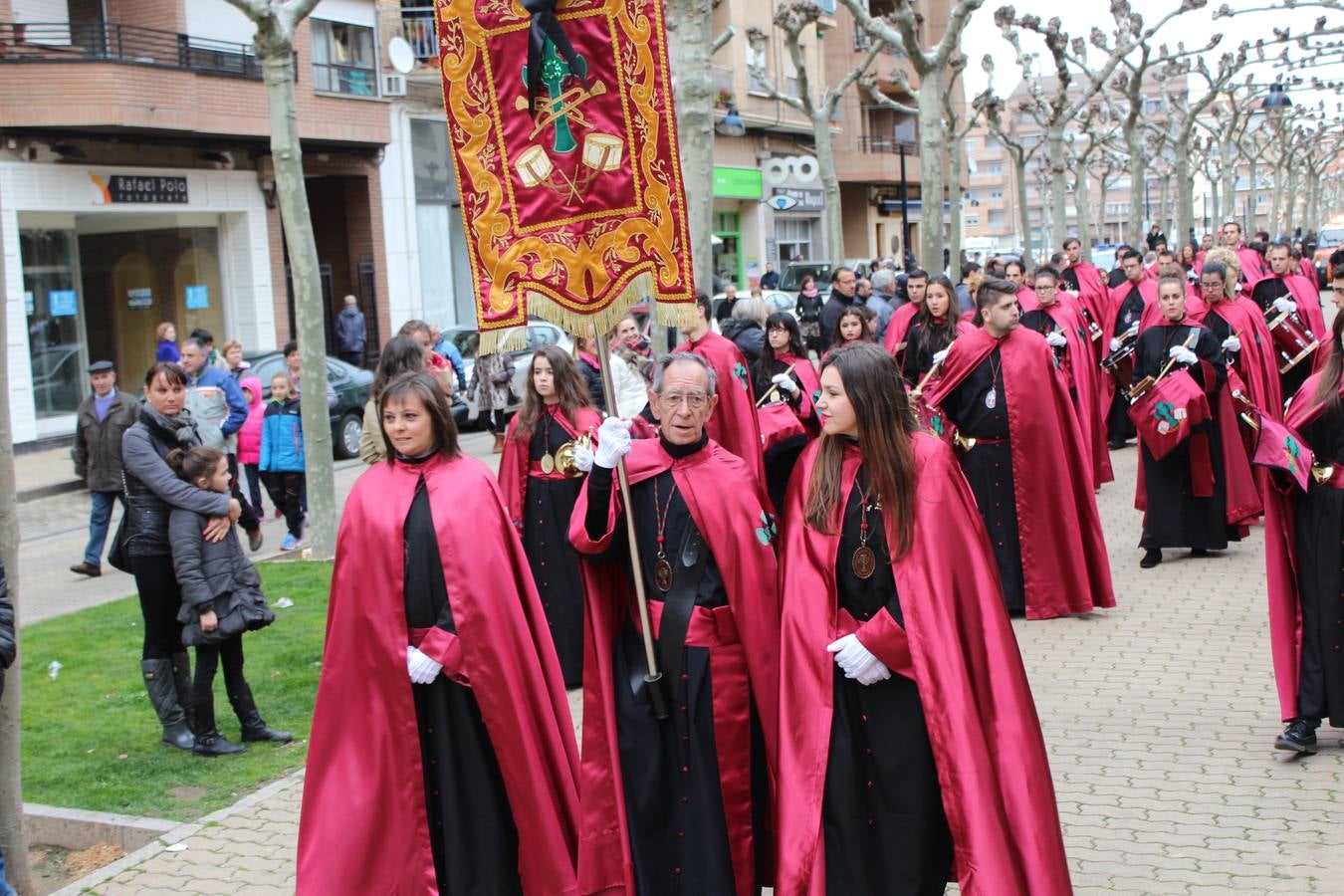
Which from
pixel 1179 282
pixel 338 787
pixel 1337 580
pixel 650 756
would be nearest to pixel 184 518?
pixel 338 787

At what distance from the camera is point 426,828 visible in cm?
524

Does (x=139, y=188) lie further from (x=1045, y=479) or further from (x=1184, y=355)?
(x=1045, y=479)

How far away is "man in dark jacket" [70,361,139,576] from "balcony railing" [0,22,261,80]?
11.4 m

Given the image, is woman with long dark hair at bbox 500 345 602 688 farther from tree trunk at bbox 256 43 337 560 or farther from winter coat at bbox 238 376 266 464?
winter coat at bbox 238 376 266 464

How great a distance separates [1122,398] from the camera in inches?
669

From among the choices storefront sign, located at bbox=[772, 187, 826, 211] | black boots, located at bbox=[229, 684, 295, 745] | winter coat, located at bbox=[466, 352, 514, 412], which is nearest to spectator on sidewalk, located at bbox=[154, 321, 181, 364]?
winter coat, located at bbox=[466, 352, 514, 412]

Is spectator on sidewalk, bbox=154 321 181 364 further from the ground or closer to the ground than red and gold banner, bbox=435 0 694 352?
closer to the ground

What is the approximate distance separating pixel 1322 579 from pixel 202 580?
495 centimetres

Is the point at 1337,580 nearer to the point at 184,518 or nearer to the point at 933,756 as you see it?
the point at 933,756

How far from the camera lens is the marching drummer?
10.8 meters

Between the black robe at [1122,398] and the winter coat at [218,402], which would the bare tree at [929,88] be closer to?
the black robe at [1122,398]

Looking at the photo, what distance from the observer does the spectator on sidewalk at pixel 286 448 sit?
13.3 metres

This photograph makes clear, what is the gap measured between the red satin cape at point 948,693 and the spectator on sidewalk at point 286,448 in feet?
29.9

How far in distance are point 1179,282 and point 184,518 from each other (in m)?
6.92
